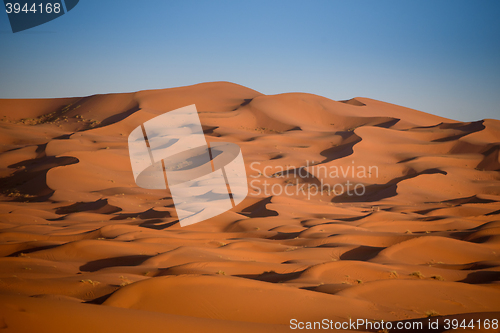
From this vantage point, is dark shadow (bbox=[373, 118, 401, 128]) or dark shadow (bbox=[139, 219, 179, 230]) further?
dark shadow (bbox=[373, 118, 401, 128])

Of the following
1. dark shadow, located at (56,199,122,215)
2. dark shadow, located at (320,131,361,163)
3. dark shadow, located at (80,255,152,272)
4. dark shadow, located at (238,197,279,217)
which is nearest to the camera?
dark shadow, located at (80,255,152,272)

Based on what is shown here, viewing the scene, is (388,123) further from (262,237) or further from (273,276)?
(273,276)

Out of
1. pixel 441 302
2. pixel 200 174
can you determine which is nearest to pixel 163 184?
pixel 200 174

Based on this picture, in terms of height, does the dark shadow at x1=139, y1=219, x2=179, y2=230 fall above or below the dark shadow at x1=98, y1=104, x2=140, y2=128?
below

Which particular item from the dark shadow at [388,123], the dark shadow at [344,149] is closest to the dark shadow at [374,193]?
the dark shadow at [344,149]

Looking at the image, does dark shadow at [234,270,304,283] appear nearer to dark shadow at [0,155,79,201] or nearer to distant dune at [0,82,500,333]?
distant dune at [0,82,500,333]

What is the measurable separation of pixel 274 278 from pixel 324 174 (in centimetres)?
1749

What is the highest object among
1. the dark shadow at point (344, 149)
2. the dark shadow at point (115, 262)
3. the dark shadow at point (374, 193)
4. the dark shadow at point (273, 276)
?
the dark shadow at point (115, 262)

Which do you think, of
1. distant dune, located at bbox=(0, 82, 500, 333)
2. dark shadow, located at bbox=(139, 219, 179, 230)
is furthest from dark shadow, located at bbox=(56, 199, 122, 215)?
dark shadow, located at bbox=(139, 219, 179, 230)

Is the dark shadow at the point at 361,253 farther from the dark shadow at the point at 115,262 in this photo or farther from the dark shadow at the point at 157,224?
the dark shadow at the point at 157,224

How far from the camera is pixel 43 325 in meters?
2.77

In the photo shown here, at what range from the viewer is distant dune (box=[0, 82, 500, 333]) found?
449 cm

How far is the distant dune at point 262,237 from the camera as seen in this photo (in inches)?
177

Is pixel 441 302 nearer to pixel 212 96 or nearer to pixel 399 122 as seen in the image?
pixel 399 122
